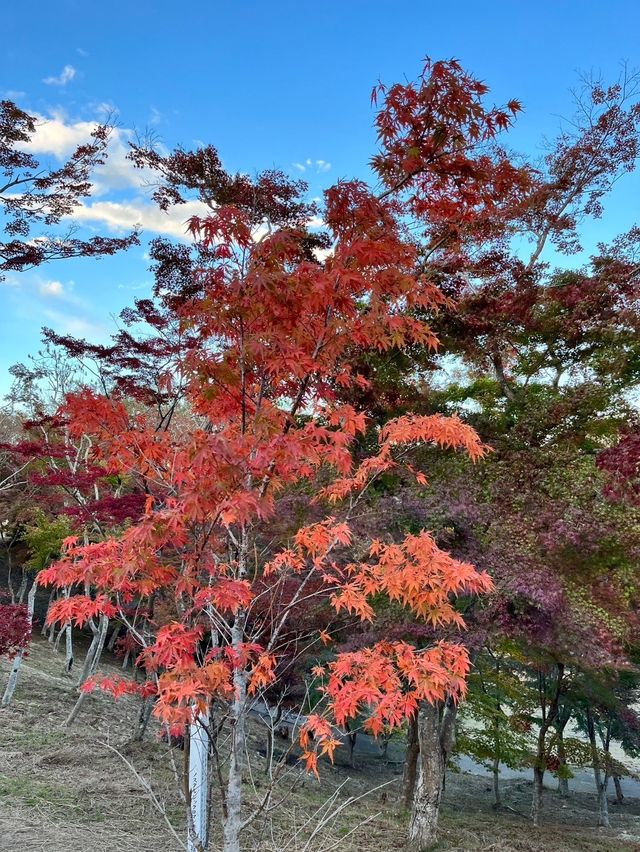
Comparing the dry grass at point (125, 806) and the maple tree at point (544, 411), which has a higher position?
the maple tree at point (544, 411)

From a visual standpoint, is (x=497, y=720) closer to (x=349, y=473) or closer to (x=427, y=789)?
(x=427, y=789)

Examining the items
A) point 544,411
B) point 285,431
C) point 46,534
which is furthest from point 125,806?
point 46,534

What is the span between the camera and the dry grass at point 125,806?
5.10m

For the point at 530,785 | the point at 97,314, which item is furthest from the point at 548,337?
the point at 530,785

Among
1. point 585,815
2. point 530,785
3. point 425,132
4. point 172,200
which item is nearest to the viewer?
point 425,132

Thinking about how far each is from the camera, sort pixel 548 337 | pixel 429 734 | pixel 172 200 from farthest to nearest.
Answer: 1. pixel 548 337
2. pixel 429 734
3. pixel 172 200

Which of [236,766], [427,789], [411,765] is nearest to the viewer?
[236,766]

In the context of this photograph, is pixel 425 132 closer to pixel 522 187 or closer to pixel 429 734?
pixel 522 187

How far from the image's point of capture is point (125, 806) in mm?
5961

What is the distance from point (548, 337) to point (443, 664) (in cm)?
605

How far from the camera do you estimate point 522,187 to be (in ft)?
11.6

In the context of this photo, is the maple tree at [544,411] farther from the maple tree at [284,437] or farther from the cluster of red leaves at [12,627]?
the cluster of red leaves at [12,627]

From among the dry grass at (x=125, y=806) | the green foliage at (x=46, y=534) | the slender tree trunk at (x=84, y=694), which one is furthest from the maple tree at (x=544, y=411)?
the green foliage at (x=46, y=534)

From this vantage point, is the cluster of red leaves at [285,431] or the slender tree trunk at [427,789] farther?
the slender tree trunk at [427,789]
